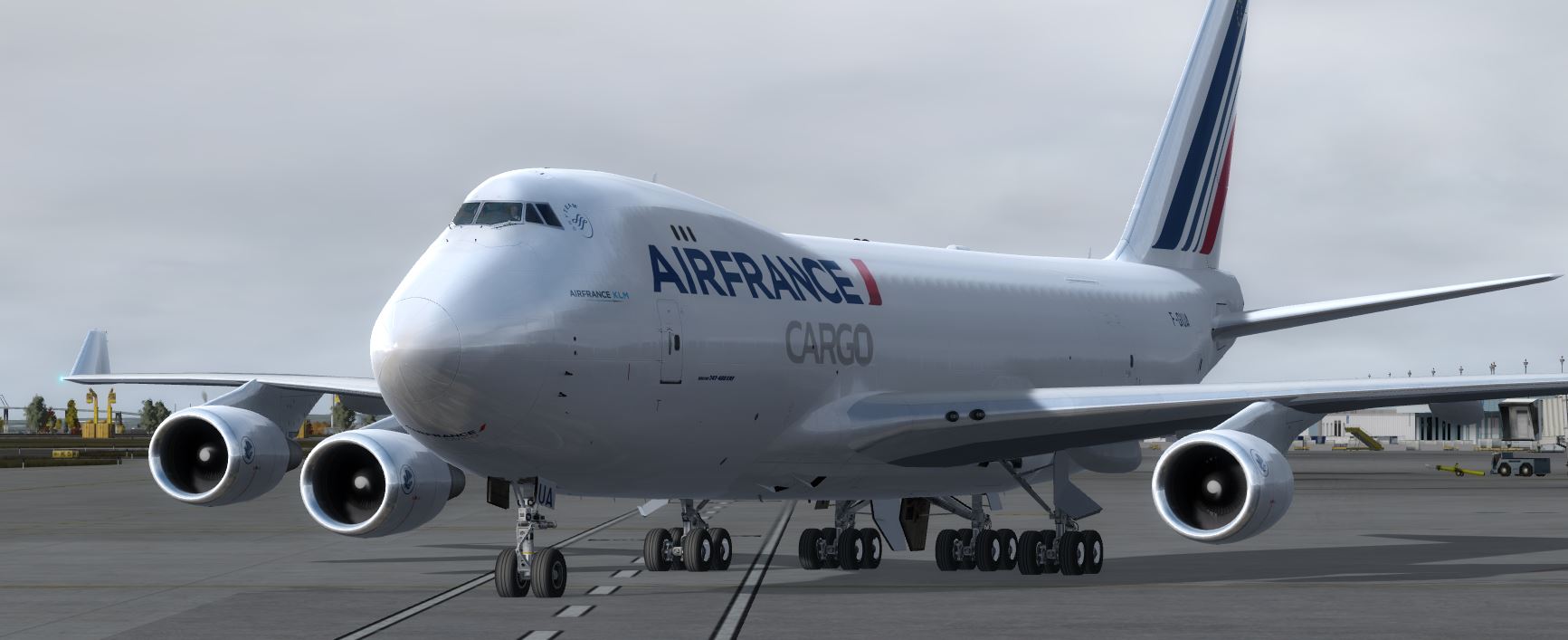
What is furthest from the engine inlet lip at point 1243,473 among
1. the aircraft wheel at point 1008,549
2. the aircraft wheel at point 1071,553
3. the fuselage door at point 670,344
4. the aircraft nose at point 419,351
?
the aircraft nose at point 419,351

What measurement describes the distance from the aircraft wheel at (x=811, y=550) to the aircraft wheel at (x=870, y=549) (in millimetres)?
597

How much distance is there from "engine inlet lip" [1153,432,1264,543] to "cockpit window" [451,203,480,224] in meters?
7.68

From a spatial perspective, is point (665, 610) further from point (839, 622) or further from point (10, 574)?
point (10, 574)

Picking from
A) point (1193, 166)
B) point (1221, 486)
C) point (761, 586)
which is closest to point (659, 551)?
point (761, 586)

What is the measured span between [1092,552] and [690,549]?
5.26 m

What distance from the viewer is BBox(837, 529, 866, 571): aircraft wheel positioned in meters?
23.4

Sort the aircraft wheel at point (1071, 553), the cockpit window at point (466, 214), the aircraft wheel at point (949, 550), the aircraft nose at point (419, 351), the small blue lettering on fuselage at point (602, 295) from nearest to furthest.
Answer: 1. the aircraft nose at point (419, 351)
2. the small blue lettering on fuselage at point (602, 295)
3. the cockpit window at point (466, 214)
4. the aircraft wheel at point (1071, 553)
5. the aircraft wheel at point (949, 550)

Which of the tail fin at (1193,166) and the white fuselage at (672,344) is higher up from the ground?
the tail fin at (1193,166)

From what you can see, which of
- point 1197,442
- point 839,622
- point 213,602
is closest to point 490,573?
point 213,602

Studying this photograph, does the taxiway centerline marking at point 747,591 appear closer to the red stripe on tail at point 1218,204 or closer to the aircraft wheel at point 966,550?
the aircraft wheel at point 966,550

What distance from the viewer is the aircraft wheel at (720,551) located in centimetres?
2266

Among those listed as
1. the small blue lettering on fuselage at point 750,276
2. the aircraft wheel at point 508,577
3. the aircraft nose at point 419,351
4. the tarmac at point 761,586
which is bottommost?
the tarmac at point 761,586

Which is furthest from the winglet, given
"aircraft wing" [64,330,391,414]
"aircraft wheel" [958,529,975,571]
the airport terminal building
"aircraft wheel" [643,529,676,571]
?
the airport terminal building

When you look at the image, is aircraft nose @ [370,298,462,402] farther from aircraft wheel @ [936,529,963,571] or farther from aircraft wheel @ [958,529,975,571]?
aircraft wheel @ [958,529,975,571]
